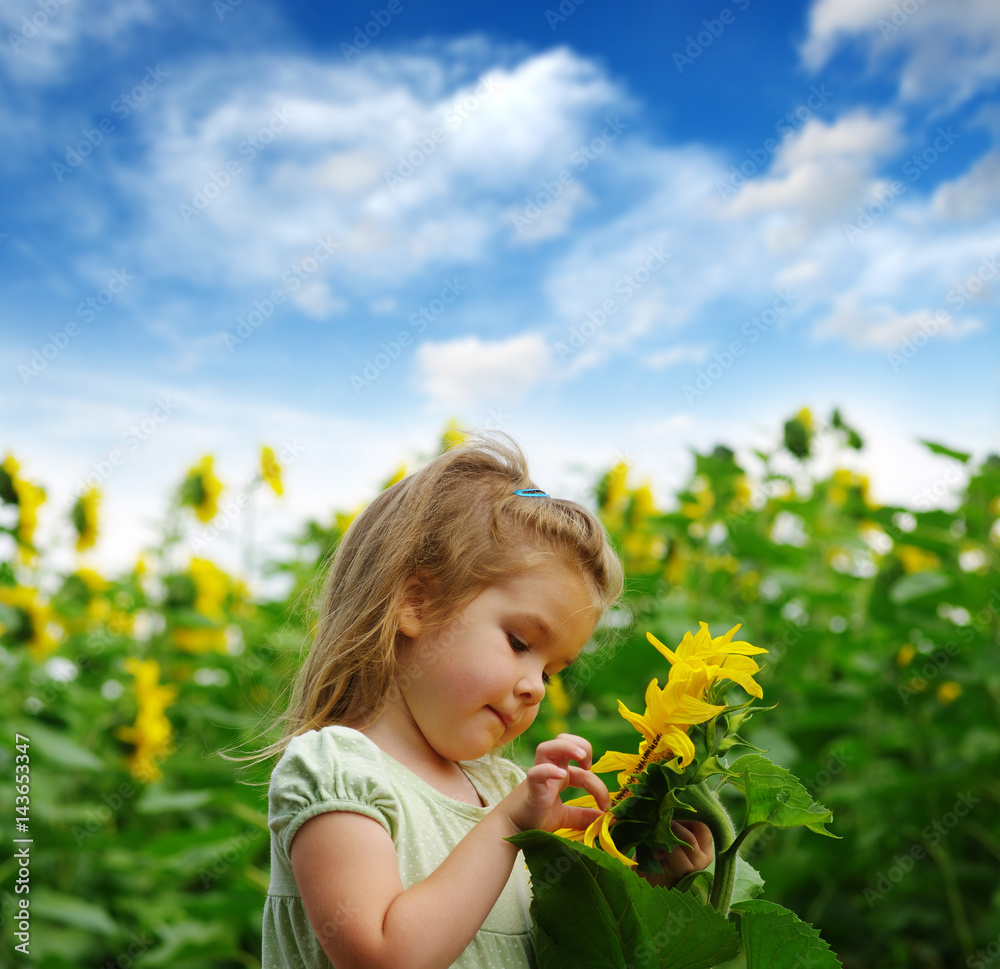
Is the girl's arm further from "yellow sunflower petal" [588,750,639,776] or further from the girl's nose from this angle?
the girl's nose

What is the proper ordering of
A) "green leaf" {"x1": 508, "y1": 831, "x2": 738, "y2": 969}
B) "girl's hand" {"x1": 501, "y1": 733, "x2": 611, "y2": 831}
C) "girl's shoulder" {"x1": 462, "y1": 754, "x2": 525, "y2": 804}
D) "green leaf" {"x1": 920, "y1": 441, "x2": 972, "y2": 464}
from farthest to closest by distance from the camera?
"green leaf" {"x1": 920, "y1": 441, "x2": 972, "y2": 464} → "girl's shoulder" {"x1": 462, "y1": 754, "x2": 525, "y2": 804} → "girl's hand" {"x1": 501, "y1": 733, "x2": 611, "y2": 831} → "green leaf" {"x1": 508, "y1": 831, "x2": 738, "y2": 969}

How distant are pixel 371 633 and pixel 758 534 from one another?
1886 millimetres

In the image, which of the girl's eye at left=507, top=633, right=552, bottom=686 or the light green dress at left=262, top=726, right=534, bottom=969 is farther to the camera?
the girl's eye at left=507, top=633, right=552, bottom=686

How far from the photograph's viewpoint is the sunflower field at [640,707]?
2.46 m

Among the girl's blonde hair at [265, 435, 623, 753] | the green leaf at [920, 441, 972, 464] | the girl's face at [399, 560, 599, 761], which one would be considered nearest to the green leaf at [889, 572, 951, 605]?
the green leaf at [920, 441, 972, 464]

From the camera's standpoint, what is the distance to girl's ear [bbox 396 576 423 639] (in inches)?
42.1

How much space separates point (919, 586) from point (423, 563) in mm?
1757

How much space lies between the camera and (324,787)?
890 mm

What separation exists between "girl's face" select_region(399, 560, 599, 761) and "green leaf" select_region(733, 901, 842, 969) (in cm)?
31

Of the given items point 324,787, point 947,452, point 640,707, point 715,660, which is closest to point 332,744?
point 324,787

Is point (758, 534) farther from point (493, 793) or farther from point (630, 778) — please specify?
point (630, 778)

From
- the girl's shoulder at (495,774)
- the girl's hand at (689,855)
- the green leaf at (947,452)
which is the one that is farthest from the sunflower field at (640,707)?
the girl's hand at (689,855)

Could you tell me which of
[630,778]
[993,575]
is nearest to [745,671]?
[630,778]

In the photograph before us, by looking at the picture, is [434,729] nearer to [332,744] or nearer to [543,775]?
[332,744]
